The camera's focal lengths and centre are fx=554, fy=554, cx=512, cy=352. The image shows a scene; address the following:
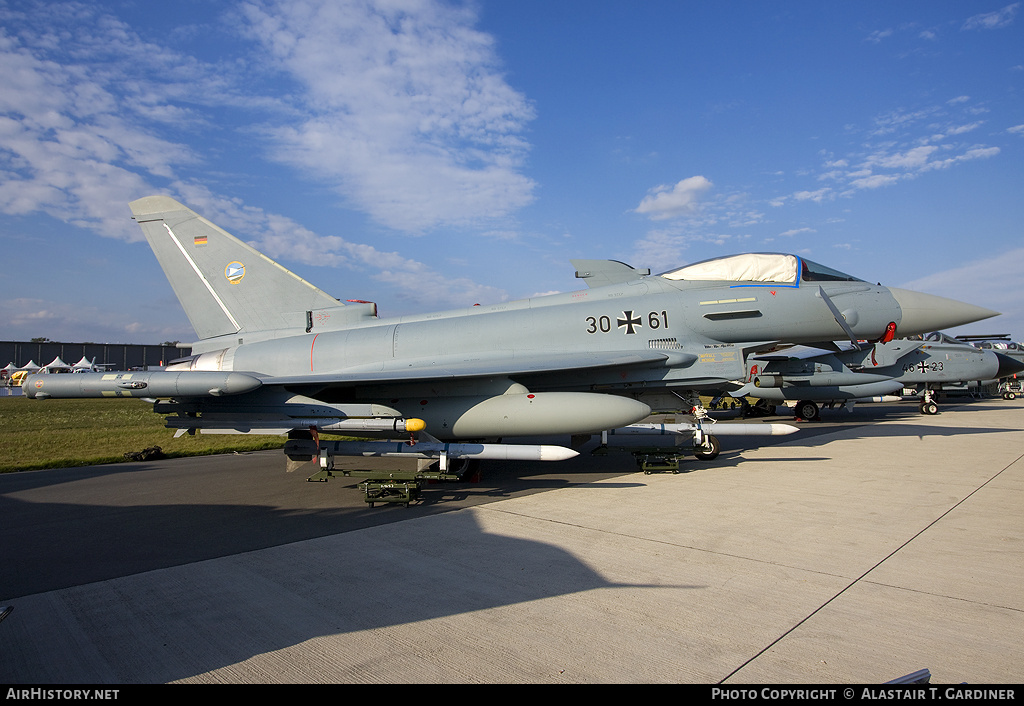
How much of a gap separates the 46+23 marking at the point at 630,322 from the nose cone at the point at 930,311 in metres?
3.84

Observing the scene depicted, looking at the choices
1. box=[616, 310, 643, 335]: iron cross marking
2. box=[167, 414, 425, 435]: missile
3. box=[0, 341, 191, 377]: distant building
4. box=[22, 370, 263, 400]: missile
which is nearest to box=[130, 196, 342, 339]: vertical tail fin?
box=[167, 414, 425, 435]: missile

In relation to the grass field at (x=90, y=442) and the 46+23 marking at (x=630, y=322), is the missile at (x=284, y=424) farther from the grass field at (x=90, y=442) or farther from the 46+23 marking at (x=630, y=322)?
the grass field at (x=90, y=442)

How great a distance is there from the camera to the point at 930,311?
8875mm

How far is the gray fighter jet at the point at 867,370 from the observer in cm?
1662

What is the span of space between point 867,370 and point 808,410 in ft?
7.97

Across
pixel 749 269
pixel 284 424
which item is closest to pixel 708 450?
pixel 749 269

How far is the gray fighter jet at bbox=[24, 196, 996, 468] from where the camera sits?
25.0ft

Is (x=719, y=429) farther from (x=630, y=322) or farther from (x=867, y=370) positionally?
(x=867, y=370)

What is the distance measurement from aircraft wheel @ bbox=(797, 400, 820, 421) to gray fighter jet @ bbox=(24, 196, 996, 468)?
11.2 metres

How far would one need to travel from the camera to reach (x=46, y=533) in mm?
6109

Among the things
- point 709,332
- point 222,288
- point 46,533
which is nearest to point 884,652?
point 709,332

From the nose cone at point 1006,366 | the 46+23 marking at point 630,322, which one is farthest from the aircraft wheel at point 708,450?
the nose cone at point 1006,366

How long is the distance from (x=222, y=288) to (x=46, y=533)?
15.9 feet

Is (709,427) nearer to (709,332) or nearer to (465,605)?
(709,332)
